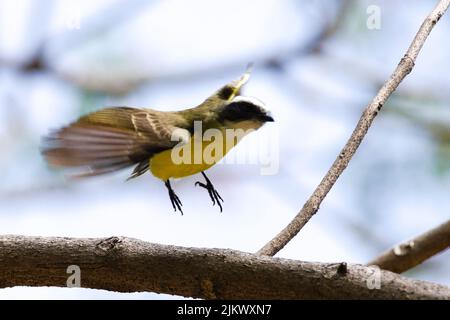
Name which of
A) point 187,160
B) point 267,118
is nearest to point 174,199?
point 187,160

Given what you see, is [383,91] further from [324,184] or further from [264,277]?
[264,277]

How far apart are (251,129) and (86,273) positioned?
51 centimetres

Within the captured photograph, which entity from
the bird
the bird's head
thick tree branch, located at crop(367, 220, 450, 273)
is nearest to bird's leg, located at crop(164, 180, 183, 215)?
the bird

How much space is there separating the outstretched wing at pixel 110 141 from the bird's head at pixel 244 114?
0.45 feet

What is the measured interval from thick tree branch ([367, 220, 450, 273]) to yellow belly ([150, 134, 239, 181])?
566mm

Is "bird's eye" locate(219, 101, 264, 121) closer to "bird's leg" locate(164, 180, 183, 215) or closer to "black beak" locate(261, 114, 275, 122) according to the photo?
"black beak" locate(261, 114, 275, 122)

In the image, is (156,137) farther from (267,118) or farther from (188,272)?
(188,272)

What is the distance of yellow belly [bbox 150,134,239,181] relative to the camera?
5.53 ft

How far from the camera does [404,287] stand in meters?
1.32

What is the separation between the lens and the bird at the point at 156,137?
1.49m

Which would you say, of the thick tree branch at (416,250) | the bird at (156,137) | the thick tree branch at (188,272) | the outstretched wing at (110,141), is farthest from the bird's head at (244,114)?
the thick tree branch at (416,250)

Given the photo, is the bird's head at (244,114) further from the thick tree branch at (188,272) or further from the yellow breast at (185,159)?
the thick tree branch at (188,272)

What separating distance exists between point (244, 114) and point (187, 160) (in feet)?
0.65
